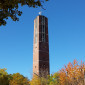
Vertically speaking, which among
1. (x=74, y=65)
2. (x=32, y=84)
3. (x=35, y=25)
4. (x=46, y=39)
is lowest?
(x=32, y=84)

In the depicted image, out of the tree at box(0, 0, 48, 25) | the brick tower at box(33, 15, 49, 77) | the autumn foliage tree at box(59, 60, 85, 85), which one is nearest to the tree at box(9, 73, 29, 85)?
the brick tower at box(33, 15, 49, 77)

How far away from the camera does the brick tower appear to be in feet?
168

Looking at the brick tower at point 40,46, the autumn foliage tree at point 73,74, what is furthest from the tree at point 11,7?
the brick tower at point 40,46

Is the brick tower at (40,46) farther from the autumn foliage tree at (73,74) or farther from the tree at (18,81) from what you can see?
the autumn foliage tree at (73,74)

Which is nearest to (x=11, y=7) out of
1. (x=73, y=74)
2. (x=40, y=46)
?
(x=73, y=74)

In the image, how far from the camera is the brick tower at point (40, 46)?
51.2 m

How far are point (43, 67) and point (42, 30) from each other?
11900mm

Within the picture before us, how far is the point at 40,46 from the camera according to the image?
52.8 metres

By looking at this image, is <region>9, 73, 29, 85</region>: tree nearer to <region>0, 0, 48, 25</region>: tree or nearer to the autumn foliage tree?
the autumn foliage tree

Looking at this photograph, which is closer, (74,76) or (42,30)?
(74,76)

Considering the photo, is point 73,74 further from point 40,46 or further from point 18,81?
point 40,46

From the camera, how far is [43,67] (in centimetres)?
5166

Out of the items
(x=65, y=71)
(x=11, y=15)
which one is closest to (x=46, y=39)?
(x=65, y=71)

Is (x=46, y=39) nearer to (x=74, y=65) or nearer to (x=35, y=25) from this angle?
(x=35, y=25)
